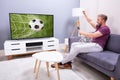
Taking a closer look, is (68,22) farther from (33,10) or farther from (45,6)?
(33,10)

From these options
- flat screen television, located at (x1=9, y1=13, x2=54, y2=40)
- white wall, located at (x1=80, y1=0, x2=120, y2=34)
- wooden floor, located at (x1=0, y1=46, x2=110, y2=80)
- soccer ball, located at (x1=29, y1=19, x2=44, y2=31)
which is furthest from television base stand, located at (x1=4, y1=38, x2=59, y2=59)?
white wall, located at (x1=80, y1=0, x2=120, y2=34)

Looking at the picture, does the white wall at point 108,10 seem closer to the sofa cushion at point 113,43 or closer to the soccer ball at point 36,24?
the sofa cushion at point 113,43

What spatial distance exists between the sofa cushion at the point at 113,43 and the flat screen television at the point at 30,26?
1744 mm

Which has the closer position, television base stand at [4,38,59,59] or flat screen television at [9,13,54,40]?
television base stand at [4,38,59,59]

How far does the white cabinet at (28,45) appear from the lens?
10.3ft

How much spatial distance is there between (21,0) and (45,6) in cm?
75

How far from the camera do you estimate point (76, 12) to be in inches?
141

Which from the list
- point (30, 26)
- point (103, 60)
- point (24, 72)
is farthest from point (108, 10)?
point (24, 72)

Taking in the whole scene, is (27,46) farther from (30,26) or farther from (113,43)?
(113,43)

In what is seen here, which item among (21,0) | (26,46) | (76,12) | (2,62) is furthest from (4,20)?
(76,12)

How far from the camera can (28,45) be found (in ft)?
11.1

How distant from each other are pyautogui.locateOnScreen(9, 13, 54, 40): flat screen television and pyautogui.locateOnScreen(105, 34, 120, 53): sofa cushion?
1744 millimetres

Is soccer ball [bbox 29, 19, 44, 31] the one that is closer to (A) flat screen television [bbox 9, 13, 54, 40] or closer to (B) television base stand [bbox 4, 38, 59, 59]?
(A) flat screen television [bbox 9, 13, 54, 40]

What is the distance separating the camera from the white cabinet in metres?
3.14
